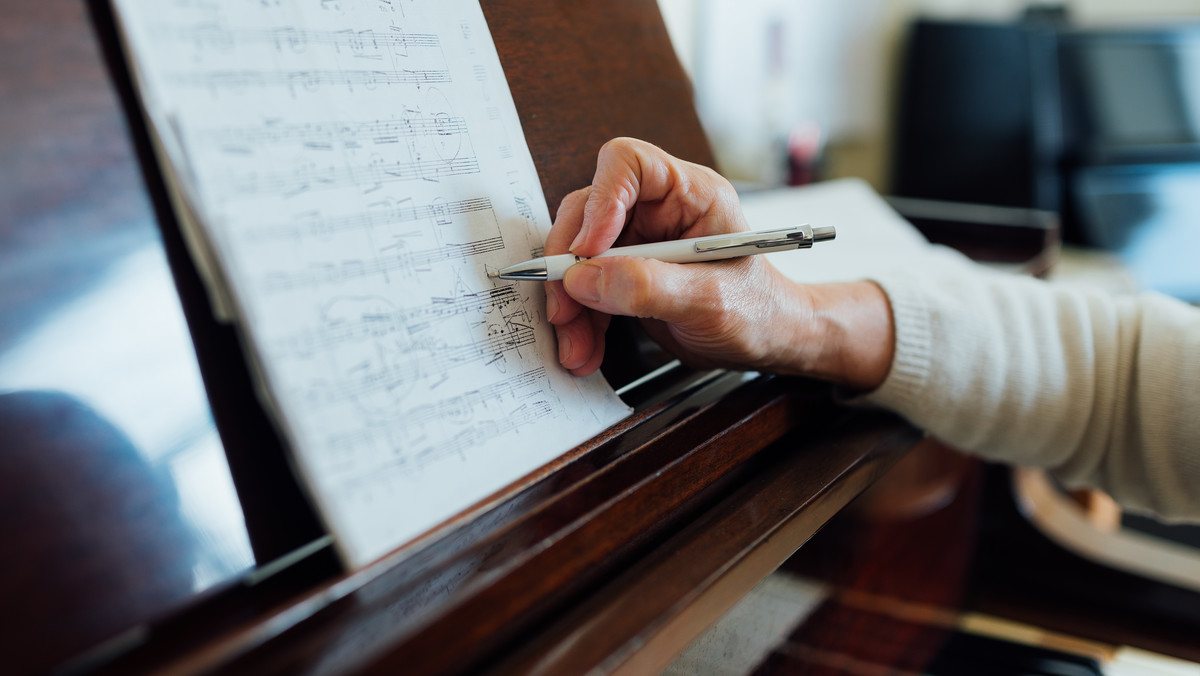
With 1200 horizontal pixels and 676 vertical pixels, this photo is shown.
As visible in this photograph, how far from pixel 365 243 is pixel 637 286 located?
0.15m

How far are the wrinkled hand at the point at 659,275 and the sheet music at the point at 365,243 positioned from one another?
0.03 metres

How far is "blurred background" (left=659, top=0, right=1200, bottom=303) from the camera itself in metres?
2.04

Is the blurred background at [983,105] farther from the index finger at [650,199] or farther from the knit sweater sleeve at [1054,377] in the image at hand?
the index finger at [650,199]

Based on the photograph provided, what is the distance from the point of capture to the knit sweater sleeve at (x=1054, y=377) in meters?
0.63

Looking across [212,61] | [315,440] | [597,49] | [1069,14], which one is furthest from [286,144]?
[1069,14]

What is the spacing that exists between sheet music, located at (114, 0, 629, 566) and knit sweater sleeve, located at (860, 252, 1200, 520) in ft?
1.03

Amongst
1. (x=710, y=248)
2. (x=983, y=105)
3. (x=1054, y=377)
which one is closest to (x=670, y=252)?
(x=710, y=248)

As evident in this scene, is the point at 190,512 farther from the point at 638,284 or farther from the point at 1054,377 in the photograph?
the point at 1054,377

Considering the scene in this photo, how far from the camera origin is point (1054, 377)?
2.16ft

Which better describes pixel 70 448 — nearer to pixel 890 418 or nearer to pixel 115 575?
pixel 115 575

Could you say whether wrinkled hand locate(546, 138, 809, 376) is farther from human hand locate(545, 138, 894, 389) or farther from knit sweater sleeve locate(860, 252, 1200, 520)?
knit sweater sleeve locate(860, 252, 1200, 520)

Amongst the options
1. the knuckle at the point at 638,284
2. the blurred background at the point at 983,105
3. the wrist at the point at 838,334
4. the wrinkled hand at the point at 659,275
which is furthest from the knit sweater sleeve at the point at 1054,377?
the blurred background at the point at 983,105

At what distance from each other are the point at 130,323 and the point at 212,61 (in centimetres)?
14

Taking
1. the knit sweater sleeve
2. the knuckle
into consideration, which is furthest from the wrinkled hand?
the knit sweater sleeve
